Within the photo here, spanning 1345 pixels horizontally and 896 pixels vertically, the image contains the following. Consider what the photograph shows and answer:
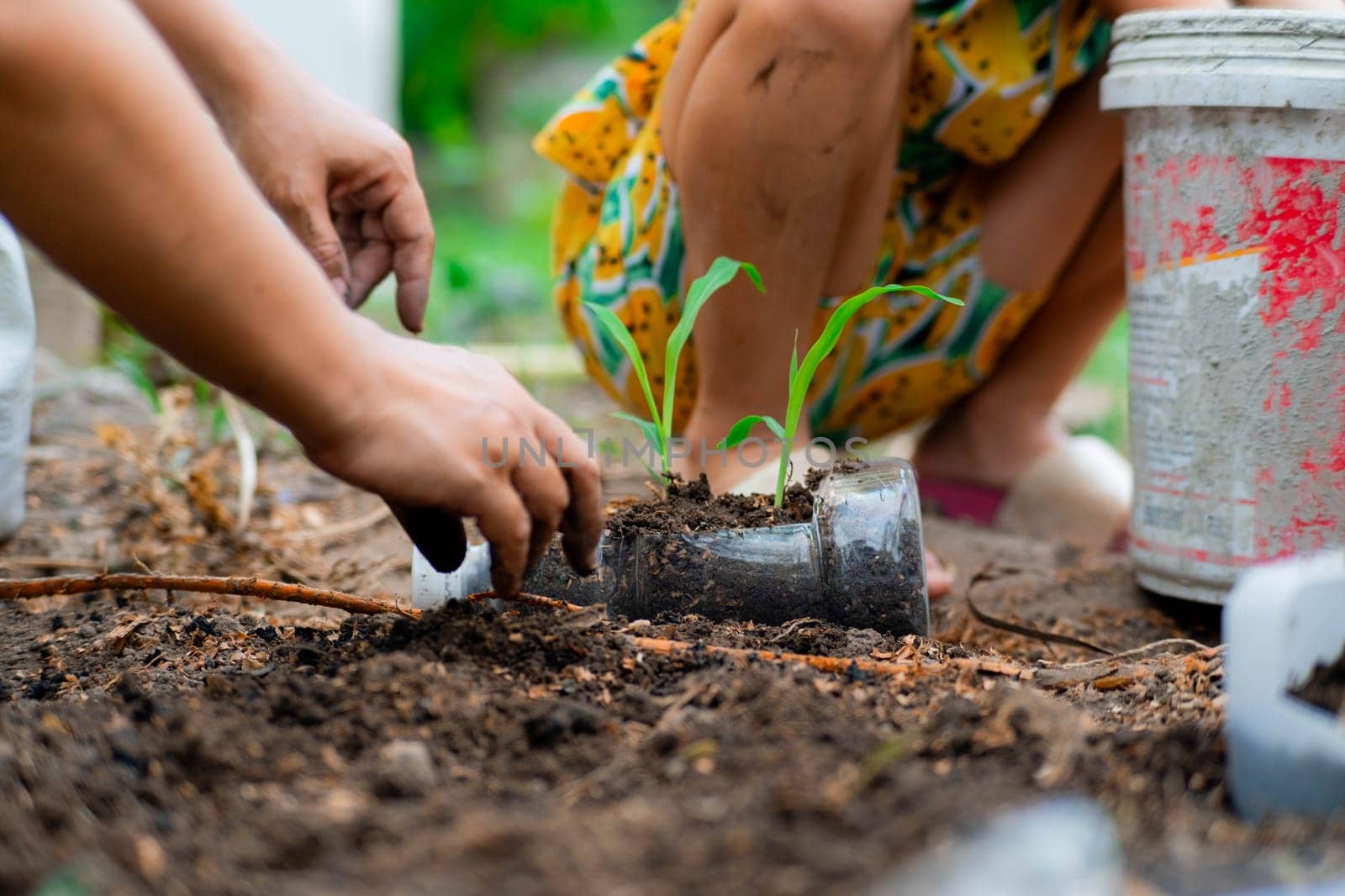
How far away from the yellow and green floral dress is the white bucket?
0.73ft

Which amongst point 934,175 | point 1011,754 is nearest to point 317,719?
point 1011,754

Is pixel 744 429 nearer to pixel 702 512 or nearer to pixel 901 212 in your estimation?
pixel 702 512

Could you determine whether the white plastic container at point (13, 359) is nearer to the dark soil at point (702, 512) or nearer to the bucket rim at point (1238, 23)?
the dark soil at point (702, 512)

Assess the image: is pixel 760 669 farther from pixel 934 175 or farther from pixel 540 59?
pixel 540 59

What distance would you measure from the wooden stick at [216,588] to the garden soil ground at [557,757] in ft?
0.11

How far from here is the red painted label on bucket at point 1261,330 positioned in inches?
58.1

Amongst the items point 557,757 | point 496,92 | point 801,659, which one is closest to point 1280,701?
point 801,659

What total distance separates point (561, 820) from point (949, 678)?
0.48 metres

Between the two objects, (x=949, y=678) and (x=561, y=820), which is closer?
(x=561, y=820)

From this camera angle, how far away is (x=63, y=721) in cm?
94

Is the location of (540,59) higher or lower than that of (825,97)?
higher

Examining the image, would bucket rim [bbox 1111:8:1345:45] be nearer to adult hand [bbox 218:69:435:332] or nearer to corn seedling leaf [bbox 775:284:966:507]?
corn seedling leaf [bbox 775:284:966:507]

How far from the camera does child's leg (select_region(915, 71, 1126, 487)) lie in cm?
192

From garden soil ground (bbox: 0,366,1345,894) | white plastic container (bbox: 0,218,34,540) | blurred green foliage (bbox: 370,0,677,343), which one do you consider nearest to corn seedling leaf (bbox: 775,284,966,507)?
garden soil ground (bbox: 0,366,1345,894)
